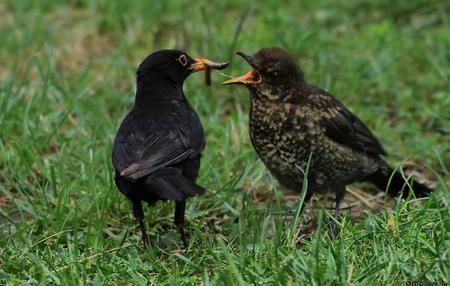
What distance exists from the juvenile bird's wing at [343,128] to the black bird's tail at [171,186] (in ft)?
4.10

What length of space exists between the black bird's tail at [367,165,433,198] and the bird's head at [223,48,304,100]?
104 cm

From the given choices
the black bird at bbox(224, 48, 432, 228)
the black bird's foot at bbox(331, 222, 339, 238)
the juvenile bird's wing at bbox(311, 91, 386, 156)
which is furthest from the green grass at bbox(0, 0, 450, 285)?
the juvenile bird's wing at bbox(311, 91, 386, 156)

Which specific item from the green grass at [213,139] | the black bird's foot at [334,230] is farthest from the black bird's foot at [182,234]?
the black bird's foot at [334,230]

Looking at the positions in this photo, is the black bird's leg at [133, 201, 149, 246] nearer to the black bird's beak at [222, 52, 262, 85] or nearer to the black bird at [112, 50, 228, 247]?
the black bird at [112, 50, 228, 247]

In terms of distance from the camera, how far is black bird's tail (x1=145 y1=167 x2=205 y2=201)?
4602 millimetres

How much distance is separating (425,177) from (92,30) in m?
4.04

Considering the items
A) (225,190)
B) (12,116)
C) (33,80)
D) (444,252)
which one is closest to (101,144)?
(12,116)

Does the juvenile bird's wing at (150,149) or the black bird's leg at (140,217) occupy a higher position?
the juvenile bird's wing at (150,149)

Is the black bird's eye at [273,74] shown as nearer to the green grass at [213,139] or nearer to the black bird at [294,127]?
the black bird at [294,127]

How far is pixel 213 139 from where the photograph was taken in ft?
22.4

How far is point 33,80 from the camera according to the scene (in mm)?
8031

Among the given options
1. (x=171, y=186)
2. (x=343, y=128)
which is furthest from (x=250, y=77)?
(x=171, y=186)

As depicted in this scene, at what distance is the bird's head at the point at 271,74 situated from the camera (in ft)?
18.2

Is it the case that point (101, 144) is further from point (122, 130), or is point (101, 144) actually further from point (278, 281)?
point (278, 281)
